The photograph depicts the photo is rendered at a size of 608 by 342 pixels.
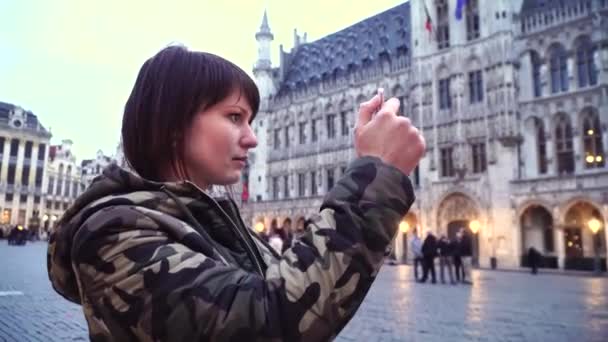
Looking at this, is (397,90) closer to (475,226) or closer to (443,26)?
(443,26)

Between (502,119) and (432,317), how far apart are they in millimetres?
23224

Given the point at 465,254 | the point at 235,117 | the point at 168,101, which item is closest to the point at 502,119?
the point at 465,254

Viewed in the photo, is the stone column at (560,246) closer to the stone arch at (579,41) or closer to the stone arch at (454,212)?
the stone arch at (454,212)

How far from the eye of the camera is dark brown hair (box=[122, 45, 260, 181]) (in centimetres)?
119

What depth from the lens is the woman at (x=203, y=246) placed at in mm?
849

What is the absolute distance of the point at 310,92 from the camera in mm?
40812

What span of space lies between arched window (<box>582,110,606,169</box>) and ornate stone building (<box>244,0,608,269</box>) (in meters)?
0.05

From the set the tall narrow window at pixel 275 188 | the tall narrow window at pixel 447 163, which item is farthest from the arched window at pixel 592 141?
the tall narrow window at pixel 275 188

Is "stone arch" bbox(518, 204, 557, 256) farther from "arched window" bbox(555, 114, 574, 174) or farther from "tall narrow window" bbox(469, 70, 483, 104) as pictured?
"tall narrow window" bbox(469, 70, 483, 104)

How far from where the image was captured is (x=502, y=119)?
93.1ft

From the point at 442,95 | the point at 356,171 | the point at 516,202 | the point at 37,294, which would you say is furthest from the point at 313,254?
the point at 442,95

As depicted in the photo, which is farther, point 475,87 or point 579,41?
point 475,87

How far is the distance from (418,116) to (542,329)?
26306 mm

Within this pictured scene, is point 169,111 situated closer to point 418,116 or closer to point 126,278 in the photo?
point 126,278
